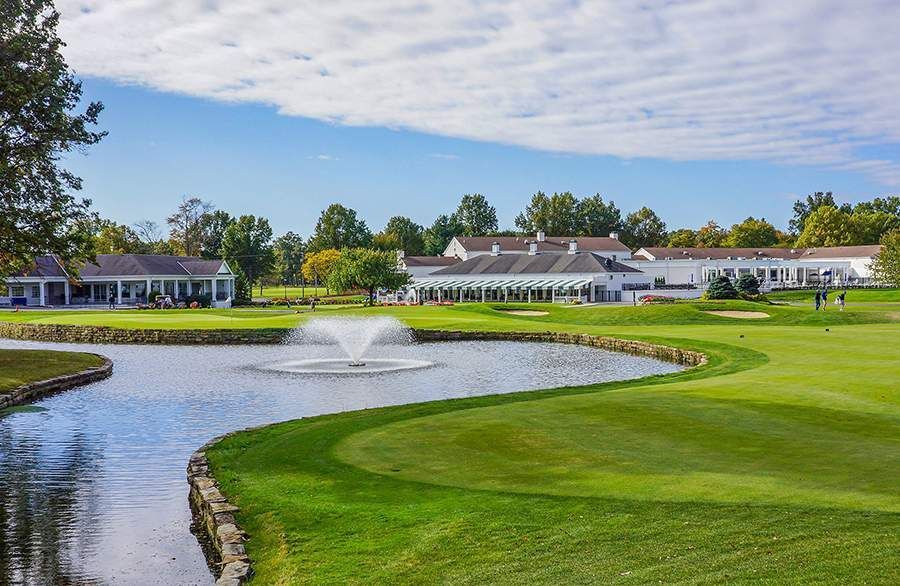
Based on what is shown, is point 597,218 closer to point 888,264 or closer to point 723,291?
point 888,264

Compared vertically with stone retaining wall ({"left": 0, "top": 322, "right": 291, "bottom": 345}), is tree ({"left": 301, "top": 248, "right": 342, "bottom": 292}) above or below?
above

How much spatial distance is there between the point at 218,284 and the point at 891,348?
80.0 metres

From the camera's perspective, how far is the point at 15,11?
1060 inches

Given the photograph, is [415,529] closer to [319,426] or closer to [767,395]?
[319,426]

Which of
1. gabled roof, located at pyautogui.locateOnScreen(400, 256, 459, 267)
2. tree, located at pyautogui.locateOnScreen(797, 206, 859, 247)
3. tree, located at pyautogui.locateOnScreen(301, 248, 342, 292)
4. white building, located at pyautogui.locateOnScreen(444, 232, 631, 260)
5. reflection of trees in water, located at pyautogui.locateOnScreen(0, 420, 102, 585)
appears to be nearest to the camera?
reflection of trees in water, located at pyautogui.locateOnScreen(0, 420, 102, 585)

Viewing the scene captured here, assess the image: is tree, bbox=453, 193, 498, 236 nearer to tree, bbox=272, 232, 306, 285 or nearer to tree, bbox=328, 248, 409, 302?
tree, bbox=272, 232, 306, 285

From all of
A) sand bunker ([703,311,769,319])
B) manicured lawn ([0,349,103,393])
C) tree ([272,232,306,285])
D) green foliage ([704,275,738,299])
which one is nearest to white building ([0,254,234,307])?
green foliage ([704,275,738,299])

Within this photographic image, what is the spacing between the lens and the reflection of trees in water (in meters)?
10.1

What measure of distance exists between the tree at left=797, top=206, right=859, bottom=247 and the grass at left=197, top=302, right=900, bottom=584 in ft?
407

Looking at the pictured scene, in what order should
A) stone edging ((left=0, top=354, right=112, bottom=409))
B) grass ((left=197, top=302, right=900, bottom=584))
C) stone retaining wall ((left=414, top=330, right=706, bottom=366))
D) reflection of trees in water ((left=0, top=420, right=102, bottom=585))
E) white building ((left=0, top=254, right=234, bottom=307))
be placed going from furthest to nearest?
white building ((left=0, top=254, right=234, bottom=307)), stone retaining wall ((left=414, top=330, right=706, bottom=366)), stone edging ((left=0, top=354, right=112, bottom=409)), reflection of trees in water ((left=0, top=420, right=102, bottom=585)), grass ((left=197, top=302, right=900, bottom=584))

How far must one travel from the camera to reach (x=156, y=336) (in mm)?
50062

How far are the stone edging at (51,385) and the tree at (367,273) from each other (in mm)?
53192

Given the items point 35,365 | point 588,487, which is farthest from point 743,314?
point 588,487

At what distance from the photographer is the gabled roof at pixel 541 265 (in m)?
84.8
